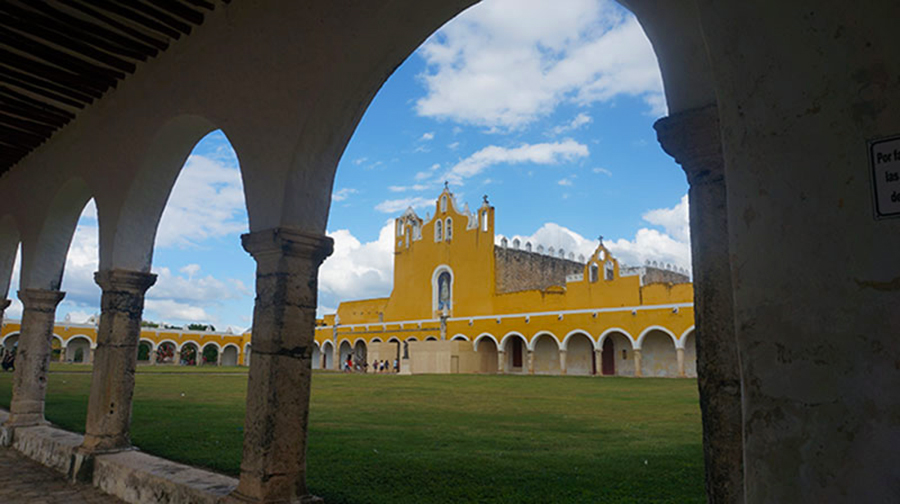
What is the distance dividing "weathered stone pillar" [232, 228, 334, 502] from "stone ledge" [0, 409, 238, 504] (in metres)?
0.43

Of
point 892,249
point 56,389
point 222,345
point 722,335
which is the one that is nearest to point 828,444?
point 892,249

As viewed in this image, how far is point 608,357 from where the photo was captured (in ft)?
97.8

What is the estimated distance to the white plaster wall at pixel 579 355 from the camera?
97.6 feet

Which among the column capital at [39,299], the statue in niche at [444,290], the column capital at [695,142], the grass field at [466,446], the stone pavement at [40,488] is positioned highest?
the statue in niche at [444,290]

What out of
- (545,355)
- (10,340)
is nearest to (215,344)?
(10,340)

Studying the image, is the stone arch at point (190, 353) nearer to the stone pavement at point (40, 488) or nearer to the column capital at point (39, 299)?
the column capital at point (39, 299)

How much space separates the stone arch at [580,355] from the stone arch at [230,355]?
1204 inches

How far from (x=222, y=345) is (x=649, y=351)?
3443cm

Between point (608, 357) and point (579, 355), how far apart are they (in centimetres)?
146

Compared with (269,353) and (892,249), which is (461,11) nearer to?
(269,353)

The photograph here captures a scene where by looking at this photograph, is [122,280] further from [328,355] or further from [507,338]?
[328,355]

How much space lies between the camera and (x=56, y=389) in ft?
46.2

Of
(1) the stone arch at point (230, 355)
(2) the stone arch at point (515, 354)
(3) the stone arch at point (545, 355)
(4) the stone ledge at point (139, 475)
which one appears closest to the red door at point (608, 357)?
(3) the stone arch at point (545, 355)

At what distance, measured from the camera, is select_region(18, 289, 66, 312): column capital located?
7.29m
